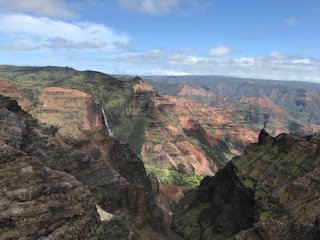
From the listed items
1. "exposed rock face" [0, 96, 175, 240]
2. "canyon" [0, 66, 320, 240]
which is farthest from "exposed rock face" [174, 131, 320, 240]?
"exposed rock face" [0, 96, 175, 240]

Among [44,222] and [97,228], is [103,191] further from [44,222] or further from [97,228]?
[44,222]

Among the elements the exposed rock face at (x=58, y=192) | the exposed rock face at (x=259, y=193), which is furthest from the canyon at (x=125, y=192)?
the exposed rock face at (x=259, y=193)

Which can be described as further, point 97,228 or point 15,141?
point 15,141

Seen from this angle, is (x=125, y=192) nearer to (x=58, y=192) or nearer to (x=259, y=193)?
(x=259, y=193)

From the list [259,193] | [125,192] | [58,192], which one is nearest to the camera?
[58,192]

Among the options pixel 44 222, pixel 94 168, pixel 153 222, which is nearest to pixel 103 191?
pixel 94 168

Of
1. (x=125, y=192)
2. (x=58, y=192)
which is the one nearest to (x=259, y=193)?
(x=125, y=192)
